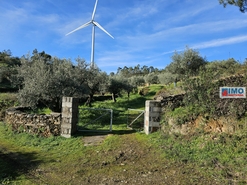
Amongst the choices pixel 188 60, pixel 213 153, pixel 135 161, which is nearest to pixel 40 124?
pixel 135 161

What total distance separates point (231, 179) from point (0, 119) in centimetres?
1648

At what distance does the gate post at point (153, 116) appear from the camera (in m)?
10.4

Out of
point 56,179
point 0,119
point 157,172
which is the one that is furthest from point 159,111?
point 0,119

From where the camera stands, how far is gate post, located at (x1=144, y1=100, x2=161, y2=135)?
1036cm

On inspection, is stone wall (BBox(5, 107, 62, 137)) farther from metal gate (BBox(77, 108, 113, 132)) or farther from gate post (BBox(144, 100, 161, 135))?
gate post (BBox(144, 100, 161, 135))

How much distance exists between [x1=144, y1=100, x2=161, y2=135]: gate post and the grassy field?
1.87 ft

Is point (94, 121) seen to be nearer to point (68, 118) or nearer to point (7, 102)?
point (68, 118)

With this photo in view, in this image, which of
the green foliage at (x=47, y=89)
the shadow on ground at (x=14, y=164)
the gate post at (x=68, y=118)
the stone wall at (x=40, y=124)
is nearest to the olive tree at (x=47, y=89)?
the green foliage at (x=47, y=89)

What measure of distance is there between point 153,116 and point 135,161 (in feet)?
11.6

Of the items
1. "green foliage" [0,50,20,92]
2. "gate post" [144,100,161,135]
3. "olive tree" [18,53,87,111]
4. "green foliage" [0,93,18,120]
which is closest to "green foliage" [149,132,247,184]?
"gate post" [144,100,161,135]

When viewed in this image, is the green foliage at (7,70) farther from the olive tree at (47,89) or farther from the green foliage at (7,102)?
the olive tree at (47,89)

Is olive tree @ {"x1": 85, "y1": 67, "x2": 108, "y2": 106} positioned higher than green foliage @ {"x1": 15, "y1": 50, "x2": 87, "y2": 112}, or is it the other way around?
olive tree @ {"x1": 85, "y1": 67, "x2": 108, "y2": 106}

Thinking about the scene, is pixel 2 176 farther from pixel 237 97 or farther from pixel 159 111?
pixel 237 97

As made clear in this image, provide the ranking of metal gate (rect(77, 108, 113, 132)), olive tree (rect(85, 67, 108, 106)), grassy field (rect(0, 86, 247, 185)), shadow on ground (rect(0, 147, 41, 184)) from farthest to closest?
olive tree (rect(85, 67, 108, 106)), metal gate (rect(77, 108, 113, 132)), shadow on ground (rect(0, 147, 41, 184)), grassy field (rect(0, 86, 247, 185))
